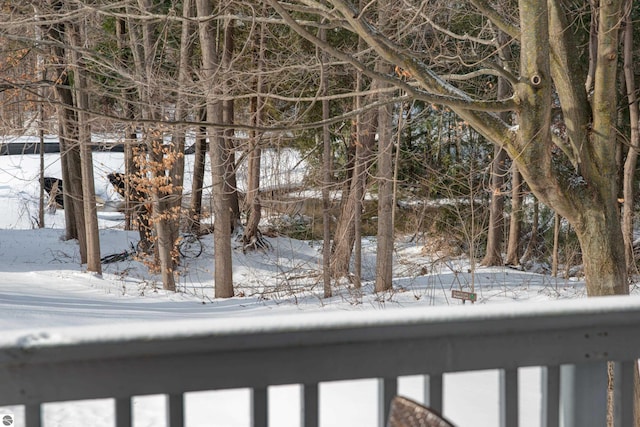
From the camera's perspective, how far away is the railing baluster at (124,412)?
4.95ft

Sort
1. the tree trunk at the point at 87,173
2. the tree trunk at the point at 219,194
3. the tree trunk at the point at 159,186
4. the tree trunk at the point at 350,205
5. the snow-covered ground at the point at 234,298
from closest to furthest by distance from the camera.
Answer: the snow-covered ground at the point at 234,298
the tree trunk at the point at 219,194
the tree trunk at the point at 159,186
the tree trunk at the point at 87,173
the tree trunk at the point at 350,205

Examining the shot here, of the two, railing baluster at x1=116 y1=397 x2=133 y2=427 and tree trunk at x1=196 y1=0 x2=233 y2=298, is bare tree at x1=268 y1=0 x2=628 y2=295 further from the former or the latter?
tree trunk at x1=196 y1=0 x2=233 y2=298

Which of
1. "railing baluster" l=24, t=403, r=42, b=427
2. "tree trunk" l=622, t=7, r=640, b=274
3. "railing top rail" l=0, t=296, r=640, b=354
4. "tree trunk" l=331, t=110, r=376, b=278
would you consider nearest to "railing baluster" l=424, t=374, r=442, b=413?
"railing top rail" l=0, t=296, r=640, b=354

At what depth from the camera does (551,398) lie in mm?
1731

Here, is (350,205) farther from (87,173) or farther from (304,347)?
(304,347)

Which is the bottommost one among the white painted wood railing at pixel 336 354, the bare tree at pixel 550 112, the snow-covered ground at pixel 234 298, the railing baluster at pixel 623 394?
the snow-covered ground at pixel 234 298

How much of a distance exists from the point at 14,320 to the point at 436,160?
461 inches

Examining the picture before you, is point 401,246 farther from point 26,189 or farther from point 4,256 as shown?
point 26,189

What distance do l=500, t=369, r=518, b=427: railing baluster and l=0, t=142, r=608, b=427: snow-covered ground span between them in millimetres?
482

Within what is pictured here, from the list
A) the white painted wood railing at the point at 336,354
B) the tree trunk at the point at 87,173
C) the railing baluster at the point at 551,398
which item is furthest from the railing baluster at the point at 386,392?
the tree trunk at the point at 87,173

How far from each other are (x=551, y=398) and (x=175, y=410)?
2.71 feet

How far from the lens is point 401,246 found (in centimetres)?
1902

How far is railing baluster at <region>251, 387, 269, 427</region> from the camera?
1573mm

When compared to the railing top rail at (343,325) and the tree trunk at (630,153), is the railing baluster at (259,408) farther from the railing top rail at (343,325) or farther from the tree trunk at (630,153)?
the tree trunk at (630,153)
